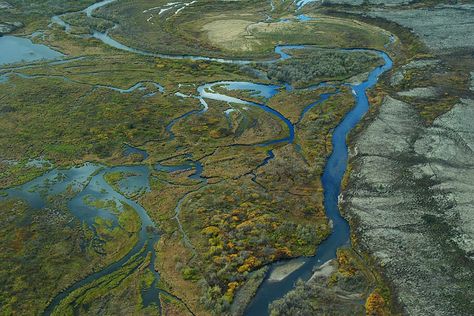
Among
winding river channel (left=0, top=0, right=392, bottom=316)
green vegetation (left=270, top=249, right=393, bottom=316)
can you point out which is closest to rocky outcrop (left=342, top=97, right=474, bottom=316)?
green vegetation (left=270, top=249, right=393, bottom=316)

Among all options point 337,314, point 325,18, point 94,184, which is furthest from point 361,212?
point 325,18

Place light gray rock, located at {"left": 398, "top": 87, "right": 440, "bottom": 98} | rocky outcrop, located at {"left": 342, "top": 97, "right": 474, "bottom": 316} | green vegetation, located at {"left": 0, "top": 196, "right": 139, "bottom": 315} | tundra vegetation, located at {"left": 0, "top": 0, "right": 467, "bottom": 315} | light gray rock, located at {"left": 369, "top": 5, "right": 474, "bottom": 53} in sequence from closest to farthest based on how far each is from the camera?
rocky outcrop, located at {"left": 342, "top": 97, "right": 474, "bottom": 316} < green vegetation, located at {"left": 0, "top": 196, "right": 139, "bottom": 315} < tundra vegetation, located at {"left": 0, "top": 0, "right": 467, "bottom": 315} < light gray rock, located at {"left": 398, "top": 87, "right": 440, "bottom": 98} < light gray rock, located at {"left": 369, "top": 5, "right": 474, "bottom": 53}

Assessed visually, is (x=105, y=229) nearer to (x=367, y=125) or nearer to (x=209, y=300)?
(x=209, y=300)

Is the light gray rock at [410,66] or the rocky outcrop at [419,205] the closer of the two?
the rocky outcrop at [419,205]

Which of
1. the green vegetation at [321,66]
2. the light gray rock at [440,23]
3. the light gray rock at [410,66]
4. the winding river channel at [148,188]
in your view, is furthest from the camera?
the light gray rock at [440,23]

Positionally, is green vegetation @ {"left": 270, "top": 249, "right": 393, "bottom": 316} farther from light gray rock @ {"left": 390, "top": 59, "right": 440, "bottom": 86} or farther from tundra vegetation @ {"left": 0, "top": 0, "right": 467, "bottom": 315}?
light gray rock @ {"left": 390, "top": 59, "right": 440, "bottom": 86}

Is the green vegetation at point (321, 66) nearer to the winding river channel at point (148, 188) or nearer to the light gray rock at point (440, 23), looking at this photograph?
the winding river channel at point (148, 188)

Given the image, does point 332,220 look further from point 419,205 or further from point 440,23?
point 440,23

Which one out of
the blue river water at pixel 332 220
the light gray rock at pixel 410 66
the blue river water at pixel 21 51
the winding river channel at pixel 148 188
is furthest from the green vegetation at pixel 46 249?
the light gray rock at pixel 410 66
